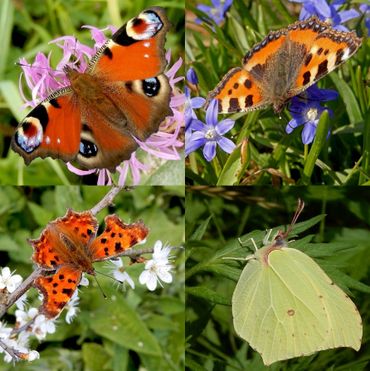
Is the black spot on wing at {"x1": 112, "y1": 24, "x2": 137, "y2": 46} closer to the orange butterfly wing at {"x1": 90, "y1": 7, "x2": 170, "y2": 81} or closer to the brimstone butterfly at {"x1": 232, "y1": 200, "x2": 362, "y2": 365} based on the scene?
the orange butterfly wing at {"x1": 90, "y1": 7, "x2": 170, "y2": 81}

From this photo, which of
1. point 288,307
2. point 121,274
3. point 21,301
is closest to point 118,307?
point 121,274

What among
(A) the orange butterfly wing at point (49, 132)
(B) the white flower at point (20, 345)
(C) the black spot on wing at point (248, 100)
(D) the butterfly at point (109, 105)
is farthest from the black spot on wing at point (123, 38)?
(B) the white flower at point (20, 345)

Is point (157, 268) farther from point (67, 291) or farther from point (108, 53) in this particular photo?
point (108, 53)

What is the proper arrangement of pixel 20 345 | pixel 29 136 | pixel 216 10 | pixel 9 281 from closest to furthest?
1. pixel 29 136
2. pixel 9 281
3. pixel 20 345
4. pixel 216 10

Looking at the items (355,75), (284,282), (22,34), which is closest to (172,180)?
(284,282)

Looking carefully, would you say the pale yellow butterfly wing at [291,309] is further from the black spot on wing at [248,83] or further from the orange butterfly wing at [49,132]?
the orange butterfly wing at [49,132]

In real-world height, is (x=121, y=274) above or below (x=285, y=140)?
below

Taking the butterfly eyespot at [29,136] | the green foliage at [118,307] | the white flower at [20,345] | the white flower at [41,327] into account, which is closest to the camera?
the butterfly eyespot at [29,136]

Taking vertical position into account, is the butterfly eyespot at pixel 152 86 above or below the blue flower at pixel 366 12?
above
